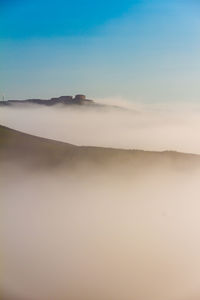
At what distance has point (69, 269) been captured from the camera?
3.53ft

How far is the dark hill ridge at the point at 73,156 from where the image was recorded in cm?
108

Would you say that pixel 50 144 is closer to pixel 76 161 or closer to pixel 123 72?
pixel 76 161

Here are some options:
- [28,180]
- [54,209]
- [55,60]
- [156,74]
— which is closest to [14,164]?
[28,180]

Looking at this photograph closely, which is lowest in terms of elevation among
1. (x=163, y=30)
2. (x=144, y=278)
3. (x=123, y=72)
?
(x=144, y=278)

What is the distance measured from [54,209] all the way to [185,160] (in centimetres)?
43

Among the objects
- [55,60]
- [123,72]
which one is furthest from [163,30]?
[55,60]

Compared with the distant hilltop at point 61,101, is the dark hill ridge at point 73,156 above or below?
below

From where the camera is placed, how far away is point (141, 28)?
107 cm

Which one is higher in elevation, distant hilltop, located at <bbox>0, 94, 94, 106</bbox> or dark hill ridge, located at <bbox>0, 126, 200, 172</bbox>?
distant hilltop, located at <bbox>0, 94, 94, 106</bbox>

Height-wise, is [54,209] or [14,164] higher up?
[14,164]

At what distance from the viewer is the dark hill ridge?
108 centimetres

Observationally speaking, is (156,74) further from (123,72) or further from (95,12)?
(95,12)

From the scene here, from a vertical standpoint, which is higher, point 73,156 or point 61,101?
point 61,101

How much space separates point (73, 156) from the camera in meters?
1.09
